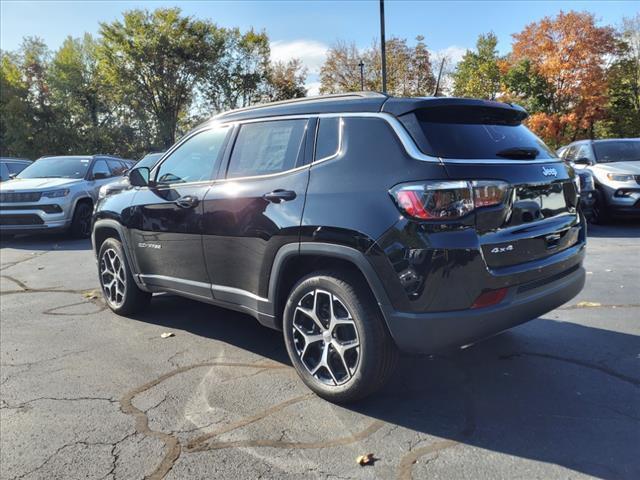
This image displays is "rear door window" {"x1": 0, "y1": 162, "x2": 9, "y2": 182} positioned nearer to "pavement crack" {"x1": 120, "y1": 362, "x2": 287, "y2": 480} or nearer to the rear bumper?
"pavement crack" {"x1": 120, "y1": 362, "x2": 287, "y2": 480}

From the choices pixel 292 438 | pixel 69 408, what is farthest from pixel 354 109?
pixel 69 408

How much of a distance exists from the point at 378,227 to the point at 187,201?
1898mm

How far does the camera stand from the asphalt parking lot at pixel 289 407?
2.65 meters

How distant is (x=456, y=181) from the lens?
9.09ft

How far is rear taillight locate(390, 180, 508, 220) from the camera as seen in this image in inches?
108

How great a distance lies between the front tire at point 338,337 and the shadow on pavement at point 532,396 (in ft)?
0.74

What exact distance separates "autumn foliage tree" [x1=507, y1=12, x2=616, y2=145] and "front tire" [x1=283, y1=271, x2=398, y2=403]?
3048 cm

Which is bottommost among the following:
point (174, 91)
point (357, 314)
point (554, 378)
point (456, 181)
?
point (554, 378)

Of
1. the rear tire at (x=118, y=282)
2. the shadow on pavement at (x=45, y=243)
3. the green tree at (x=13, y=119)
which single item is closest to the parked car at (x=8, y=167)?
the shadow on pavement at (x=45, y=243)

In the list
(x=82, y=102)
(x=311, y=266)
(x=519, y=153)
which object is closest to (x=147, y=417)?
(x=311, y=266)

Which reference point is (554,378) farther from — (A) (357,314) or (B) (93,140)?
(B) (93,140)

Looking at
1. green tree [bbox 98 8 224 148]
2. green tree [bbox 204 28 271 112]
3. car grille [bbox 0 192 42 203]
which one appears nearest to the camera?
car grille [bbox 0 192 42 203]

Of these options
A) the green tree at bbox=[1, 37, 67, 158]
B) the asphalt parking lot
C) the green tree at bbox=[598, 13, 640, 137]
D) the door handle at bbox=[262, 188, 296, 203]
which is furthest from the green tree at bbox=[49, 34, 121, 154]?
the door handle at bbox=[262, 188, 296, 203]

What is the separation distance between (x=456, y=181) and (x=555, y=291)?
3.48 feet
